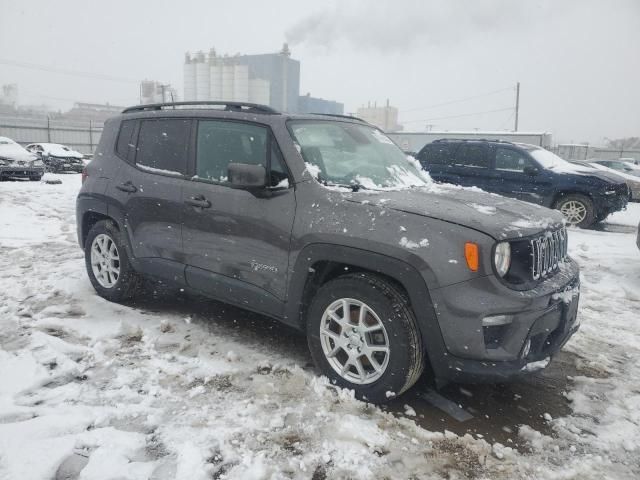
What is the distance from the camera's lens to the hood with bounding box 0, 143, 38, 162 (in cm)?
1611

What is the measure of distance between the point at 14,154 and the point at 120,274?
586 inches

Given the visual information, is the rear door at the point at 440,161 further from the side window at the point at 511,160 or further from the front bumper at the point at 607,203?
the front bumper at the point at 607,203

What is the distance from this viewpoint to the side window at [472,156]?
10414 millimetres

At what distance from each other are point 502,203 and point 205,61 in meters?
71.4

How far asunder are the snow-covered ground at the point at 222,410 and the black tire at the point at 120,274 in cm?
16

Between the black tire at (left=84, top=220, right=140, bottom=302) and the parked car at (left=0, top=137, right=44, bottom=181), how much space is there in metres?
14.0

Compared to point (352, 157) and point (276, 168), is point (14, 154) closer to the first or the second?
point (276, 168)

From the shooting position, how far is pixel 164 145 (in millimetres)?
4129

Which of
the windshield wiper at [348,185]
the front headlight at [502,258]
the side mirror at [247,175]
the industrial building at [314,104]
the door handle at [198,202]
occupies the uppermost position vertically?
the industrial building at [314,104]

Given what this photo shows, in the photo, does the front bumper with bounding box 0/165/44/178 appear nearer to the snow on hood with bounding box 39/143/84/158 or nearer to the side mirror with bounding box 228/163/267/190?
the snow on hood with bounding box 39/143/84/158

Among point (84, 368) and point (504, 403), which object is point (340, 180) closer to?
point (504, 403)

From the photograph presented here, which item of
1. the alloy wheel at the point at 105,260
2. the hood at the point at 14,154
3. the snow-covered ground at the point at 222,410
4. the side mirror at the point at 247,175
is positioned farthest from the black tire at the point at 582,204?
the hood at the point at 14,154

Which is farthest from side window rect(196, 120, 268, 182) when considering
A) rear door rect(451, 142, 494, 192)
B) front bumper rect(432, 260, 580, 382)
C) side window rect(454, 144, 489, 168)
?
side window rect(454, 144, 489, 168)

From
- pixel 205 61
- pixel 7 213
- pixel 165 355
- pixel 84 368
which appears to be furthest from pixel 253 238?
pixel 205 61
